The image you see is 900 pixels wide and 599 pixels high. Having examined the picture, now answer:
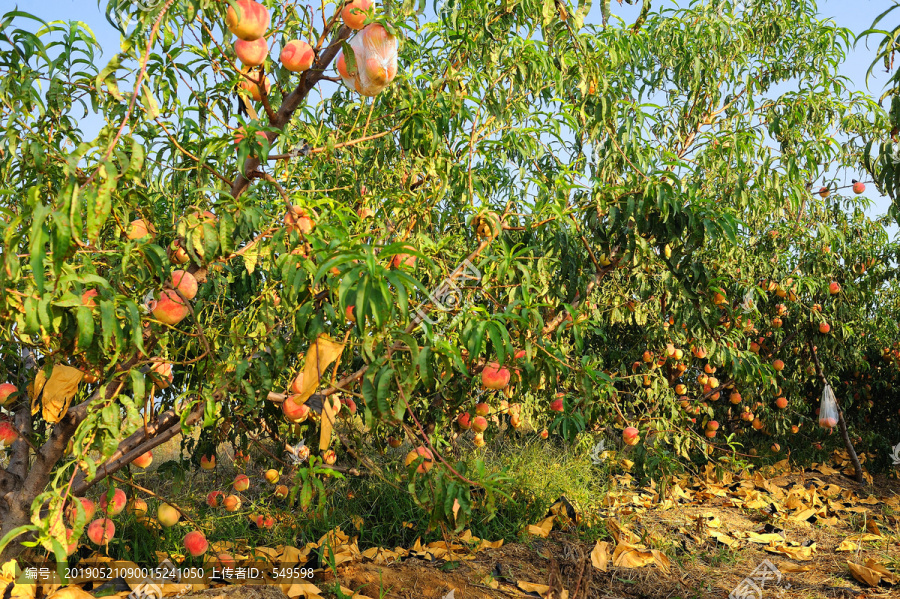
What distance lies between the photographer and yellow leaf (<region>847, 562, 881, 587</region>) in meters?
2.94

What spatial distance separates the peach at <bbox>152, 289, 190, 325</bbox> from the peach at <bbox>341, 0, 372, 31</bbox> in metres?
0.93

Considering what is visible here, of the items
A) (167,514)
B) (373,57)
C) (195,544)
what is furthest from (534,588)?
(373,57)

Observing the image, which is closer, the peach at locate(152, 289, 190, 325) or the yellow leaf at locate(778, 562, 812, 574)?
the peach at locate(152, 289, 190, 325)

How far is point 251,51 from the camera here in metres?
1.80

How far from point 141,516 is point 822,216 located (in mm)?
4661

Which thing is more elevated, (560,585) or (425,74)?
(425,74)

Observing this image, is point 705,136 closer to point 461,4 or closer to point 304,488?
point 461,4

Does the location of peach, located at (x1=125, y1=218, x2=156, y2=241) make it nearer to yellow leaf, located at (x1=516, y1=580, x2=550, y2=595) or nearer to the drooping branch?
yellow leaf, located at (x1=516, y1=580, x2=550, y2=595)

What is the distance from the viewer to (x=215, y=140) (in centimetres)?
182

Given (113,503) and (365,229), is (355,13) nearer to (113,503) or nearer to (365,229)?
(365,229)

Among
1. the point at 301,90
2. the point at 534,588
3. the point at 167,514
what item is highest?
the point at 301,90

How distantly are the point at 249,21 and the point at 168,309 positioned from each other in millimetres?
821

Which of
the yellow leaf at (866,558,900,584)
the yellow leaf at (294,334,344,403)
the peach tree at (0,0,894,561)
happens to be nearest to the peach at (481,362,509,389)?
the peach tree at (0,0,894,561)

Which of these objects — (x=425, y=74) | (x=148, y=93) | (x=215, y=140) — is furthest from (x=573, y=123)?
(x=148, y=93)
